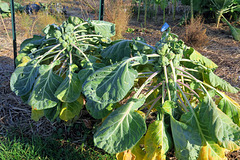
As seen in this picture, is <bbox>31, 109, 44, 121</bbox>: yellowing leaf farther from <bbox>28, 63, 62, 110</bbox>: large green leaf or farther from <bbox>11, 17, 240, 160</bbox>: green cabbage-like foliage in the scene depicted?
<bbox>28, 63, 62, 110</bbox>: large green leaf

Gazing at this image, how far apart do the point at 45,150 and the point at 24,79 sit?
0.76 meters

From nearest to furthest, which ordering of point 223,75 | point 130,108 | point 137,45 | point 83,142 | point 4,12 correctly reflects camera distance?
point 130,108 → point 137,45 → point 83,142 → point 223,75 → point 4,12

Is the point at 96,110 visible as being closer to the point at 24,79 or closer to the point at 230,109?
the point at 24,79

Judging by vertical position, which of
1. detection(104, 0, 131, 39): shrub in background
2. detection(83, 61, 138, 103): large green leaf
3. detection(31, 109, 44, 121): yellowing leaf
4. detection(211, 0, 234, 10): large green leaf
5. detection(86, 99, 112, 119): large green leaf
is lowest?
detection(31, 109, 44, 121): yellowing leaf

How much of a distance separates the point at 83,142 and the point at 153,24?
5.37m

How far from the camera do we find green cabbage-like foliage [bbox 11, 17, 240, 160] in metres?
1.50

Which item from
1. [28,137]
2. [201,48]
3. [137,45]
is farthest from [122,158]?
[201,48]

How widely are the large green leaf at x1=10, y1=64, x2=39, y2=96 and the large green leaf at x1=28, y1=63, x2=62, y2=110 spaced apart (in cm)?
14

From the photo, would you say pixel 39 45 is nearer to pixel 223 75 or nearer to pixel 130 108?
pixel 130 108

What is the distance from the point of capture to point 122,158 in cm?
168

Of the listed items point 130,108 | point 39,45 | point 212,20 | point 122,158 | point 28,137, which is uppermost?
point 212,20

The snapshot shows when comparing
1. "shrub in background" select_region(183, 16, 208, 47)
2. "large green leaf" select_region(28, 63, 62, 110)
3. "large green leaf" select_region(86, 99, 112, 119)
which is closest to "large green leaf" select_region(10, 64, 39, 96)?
"large green leaf" select_region(28, 63, 62, 110)

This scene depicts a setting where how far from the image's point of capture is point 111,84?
1.66 metres

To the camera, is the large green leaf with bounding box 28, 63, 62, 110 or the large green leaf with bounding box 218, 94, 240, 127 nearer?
the large green leaf with bounding box 218, 94, 240, 127
